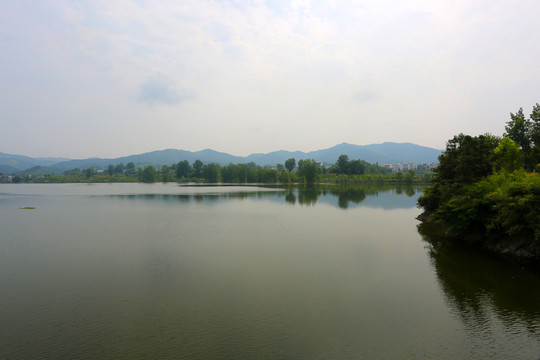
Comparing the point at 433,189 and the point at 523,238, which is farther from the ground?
the point at 433,189

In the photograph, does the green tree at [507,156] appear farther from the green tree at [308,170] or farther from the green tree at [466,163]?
the green tree at [308,170]

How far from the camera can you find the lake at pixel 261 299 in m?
8.95

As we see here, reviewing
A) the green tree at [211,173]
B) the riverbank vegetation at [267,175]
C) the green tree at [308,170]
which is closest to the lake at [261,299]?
the green tree at [308,170]

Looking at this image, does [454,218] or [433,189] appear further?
[433,189]

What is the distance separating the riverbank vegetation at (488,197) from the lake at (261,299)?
219cm

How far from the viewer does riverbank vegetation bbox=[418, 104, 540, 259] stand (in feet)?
56.0

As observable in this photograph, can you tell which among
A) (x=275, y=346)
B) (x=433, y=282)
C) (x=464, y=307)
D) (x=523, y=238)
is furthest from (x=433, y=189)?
(x=275, y=346)

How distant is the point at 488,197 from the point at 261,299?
16383 millimetres

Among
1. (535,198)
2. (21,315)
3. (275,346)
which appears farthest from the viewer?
(535,198)

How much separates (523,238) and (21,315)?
26.1m

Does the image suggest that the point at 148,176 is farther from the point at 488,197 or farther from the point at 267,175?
the point at 488,197

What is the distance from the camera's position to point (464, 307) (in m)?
11.6

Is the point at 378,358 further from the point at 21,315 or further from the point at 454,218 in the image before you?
the point at 454,218

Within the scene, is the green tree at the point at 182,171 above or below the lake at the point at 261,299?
above
